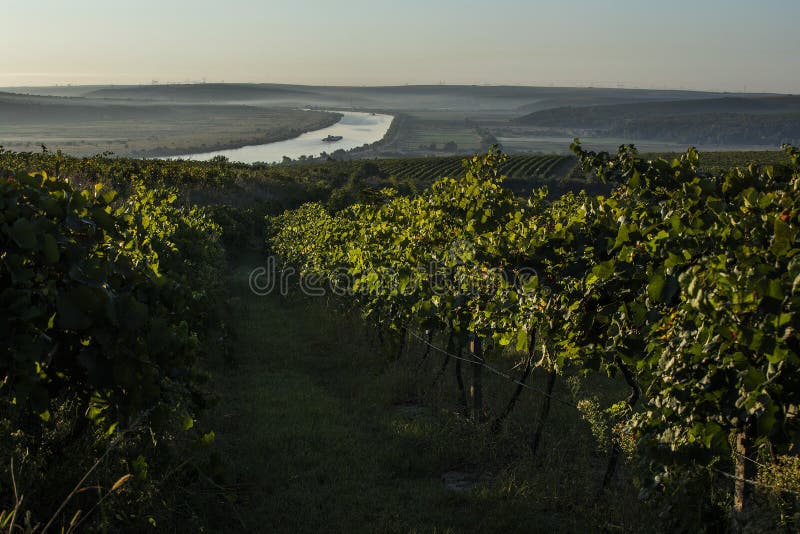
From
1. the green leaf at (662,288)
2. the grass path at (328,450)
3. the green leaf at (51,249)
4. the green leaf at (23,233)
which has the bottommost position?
the grass path at (328,450)

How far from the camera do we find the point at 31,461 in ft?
13.3

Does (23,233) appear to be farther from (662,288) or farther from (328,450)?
(328,450)

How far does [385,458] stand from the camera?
6.87 meters

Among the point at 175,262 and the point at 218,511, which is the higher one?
the point at 175,262

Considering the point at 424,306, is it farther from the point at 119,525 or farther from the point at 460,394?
the point at 119,525

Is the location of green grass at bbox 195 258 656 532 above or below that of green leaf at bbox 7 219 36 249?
below

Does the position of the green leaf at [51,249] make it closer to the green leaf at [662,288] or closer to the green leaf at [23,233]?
the green leaf at [23,233]

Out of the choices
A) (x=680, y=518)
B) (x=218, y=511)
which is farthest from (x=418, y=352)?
(x=680, y=518)

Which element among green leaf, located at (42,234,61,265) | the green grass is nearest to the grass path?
the green grass

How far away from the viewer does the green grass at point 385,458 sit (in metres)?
5.47

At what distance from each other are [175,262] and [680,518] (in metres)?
7.41

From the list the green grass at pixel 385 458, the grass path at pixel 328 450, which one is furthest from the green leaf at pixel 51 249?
the grass path at pixel 328 450

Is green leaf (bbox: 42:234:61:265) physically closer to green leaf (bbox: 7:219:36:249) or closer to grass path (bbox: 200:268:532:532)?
green leaf (bbox: 7:219:36:249)

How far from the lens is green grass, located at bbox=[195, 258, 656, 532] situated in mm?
5469
